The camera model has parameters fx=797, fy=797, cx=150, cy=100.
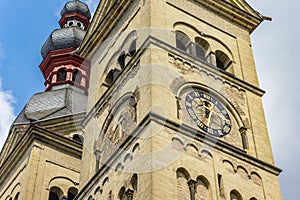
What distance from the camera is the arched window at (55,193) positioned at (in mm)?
31703

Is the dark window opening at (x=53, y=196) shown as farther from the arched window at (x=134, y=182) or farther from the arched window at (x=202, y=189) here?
the arched window at (x=202, y=189)

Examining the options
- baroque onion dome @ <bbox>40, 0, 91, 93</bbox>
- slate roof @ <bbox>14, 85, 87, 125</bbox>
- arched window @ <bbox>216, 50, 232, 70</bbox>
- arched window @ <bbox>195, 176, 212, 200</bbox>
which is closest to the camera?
arched window @ <bbox>195, 176, 212, 200</bbox>

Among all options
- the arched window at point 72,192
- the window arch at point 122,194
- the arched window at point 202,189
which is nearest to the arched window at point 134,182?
the window arch at point 122,194

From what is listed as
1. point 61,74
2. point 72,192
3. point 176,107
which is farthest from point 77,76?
point 176,107

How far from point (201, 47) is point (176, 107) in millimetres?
4757

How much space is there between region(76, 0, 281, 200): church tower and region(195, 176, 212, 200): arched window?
30 mm

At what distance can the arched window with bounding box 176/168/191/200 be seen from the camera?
2181cm

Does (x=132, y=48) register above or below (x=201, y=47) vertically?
below

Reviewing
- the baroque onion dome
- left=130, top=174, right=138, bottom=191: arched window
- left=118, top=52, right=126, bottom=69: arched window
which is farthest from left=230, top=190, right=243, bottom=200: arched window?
the baroque onion dome

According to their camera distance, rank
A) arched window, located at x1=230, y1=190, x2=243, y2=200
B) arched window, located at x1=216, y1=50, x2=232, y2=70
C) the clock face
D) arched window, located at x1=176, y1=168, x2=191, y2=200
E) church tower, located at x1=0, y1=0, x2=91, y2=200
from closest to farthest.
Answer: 1. arched window, located at x1=176, y1=168, x2=191, y2=200
2. arched window, located at x1=230, y1=190, x2=243, y2=200
3. the clock face
4. arched window, located at x1=216, y1=50, x2=232, y2=70
5. church tower, located at x1=0, y1=0, x2=91, y2=200

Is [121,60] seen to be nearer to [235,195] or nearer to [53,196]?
[53,196]

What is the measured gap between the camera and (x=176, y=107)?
79.8 feet

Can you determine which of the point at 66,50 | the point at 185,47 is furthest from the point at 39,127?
the point at 66,50

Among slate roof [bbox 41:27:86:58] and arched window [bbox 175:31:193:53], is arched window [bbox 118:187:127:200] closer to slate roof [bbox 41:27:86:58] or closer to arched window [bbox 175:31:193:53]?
arched window [bbox 175:31:193:53]
